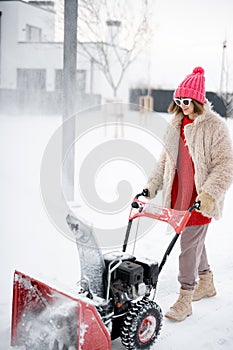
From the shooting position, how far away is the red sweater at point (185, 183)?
2309mm

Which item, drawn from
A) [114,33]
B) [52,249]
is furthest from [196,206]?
[114,33]

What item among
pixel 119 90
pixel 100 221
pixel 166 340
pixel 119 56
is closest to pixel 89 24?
pixel 119 56

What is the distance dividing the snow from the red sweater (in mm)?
533

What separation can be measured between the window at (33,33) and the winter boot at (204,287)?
379cm

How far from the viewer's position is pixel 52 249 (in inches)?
128

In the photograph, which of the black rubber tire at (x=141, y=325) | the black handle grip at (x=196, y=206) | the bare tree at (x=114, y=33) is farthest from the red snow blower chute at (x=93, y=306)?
the bare tree at (x=114, y=33)

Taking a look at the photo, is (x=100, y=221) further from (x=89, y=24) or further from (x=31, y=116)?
(x=89, y=24)

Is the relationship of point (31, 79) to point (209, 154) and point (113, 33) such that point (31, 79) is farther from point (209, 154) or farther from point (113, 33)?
point (209, 154)

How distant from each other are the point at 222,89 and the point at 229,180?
14.5 feet

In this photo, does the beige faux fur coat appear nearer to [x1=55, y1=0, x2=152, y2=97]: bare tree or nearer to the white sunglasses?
the white sunglasses

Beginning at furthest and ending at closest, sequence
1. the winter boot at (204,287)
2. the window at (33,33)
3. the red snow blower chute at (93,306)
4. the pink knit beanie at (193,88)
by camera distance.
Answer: the window at (33,33), the winter boot at (204,287), the pink knit beanie at (193,88), the red snow blower chute at (93,306)

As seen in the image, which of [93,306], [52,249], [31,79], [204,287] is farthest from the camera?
[31,79]

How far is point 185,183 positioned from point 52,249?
4.31ft

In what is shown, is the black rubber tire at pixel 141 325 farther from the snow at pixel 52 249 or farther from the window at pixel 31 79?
the window at pixel 31 79
